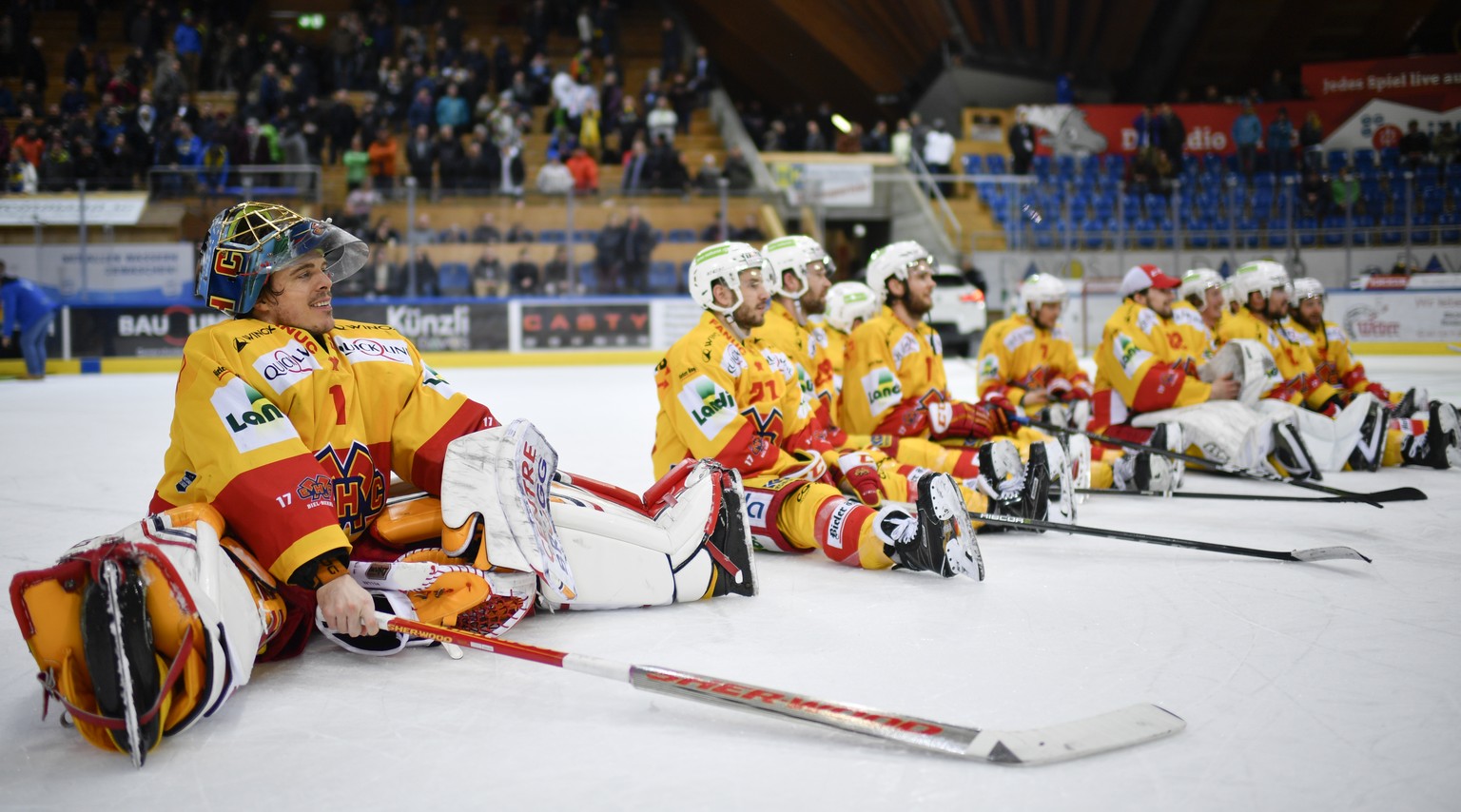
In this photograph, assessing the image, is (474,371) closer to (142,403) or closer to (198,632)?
(142,403)

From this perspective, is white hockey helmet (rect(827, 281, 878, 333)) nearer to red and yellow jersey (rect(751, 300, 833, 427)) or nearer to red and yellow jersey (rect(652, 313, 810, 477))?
red and yellow jersey (rect(751, 300, 833, 427))

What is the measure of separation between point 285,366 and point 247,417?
195mm

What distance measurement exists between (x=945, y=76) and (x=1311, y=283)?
17417 mm

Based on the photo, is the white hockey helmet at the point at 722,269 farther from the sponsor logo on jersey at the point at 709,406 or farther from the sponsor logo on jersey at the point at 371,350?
the sponsor logo on jersey at the point at 371,350

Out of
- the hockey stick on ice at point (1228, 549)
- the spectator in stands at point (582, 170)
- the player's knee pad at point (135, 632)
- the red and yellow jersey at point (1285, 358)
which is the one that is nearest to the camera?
the player's knee pad at point (135, 632)

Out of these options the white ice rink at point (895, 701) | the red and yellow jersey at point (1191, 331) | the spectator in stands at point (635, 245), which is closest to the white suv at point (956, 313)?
the spectator in stands at point (635, 245)

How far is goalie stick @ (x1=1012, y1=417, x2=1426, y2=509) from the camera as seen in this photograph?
5086 millimetres

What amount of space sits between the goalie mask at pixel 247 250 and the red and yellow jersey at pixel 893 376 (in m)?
3.03

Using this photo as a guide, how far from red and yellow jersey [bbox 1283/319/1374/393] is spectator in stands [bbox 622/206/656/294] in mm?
9328

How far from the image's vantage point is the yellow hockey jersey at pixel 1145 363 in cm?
641

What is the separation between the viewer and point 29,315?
43.1ft

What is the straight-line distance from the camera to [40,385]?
12852 millimetres

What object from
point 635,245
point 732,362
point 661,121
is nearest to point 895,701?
point 732,362

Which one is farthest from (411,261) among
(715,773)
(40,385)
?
(715,773)
